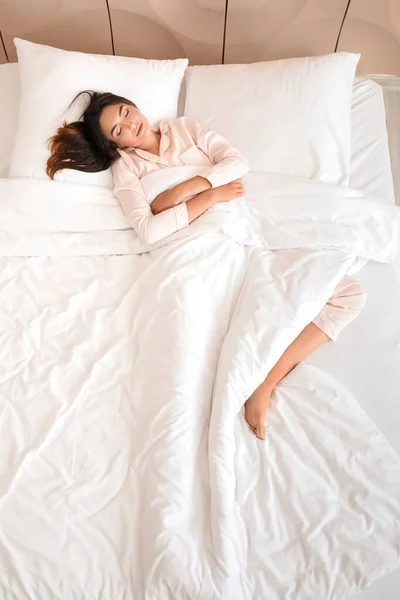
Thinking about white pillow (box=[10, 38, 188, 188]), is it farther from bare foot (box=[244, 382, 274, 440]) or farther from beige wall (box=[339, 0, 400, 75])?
bare foot (box=[244, 382, 274, 440])

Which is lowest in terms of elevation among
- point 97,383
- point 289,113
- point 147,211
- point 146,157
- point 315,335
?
point 97,383

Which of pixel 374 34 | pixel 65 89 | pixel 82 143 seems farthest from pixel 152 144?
pixel 374 34

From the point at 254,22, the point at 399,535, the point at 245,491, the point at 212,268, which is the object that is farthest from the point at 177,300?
the point at 254,22

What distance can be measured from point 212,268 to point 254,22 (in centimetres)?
97

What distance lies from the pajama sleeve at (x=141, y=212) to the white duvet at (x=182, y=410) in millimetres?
31

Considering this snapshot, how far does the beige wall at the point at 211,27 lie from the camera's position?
5.59 feet

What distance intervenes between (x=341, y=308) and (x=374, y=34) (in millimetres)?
1092

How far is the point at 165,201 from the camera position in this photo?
4.87ft

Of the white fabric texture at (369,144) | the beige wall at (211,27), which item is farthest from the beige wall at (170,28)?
the white fabric texture at (369,144)

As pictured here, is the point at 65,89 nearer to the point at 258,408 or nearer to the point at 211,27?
the point at 211,27

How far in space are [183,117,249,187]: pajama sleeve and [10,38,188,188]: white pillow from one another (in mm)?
151

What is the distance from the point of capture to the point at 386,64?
74.3 inches

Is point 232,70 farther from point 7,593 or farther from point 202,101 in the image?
point 7,593

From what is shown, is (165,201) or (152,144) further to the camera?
(152,144)
